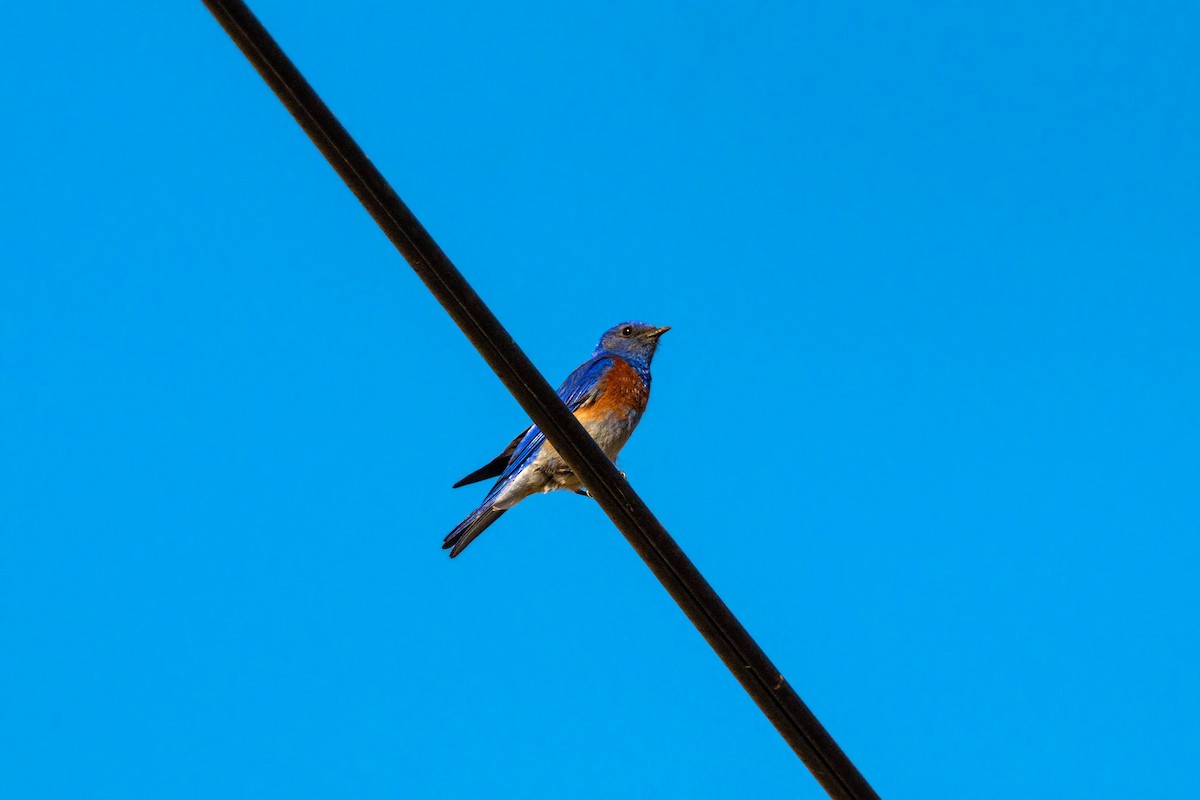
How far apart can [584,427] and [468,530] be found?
1.14m

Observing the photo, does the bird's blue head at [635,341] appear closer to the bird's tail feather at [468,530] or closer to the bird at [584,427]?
the bird at [584,427]

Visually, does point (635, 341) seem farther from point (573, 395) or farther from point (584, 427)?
point (584, 427)

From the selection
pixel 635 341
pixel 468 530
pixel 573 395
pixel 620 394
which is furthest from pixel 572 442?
pixel 635 341

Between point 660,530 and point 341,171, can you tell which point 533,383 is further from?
point 341,171

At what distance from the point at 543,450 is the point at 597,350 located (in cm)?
238

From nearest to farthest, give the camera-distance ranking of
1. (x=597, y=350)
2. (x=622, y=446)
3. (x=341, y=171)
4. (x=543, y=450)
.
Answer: (x=341, y=171) < (x=543, y=450) < (x=622, y=446) < (x=597, y=350)

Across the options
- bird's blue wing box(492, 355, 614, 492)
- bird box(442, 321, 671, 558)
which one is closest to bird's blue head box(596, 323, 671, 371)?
bird box(442, 321, 671, 558)

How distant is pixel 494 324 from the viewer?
3447 mm

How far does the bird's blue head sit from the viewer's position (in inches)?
341

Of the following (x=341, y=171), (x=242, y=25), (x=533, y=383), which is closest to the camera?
(x=242, y=25)

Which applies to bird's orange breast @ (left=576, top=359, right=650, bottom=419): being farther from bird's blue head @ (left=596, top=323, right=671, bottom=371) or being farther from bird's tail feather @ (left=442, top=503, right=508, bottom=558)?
bird's tail feather @ (left=442, top=503, right=508, bottom=558)

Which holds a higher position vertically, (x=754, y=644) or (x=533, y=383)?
(x=533, y=383)

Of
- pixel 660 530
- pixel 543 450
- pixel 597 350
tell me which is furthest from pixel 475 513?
pixel 660 530

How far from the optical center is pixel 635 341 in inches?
345
